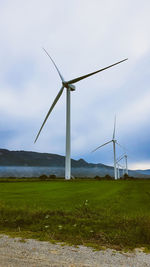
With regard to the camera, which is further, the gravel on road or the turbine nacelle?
the turbine nacelle

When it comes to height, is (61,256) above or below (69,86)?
below

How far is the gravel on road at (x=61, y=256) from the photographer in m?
5.30

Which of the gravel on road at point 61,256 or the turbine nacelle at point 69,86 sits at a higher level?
the turbine nacelle at point 69,86

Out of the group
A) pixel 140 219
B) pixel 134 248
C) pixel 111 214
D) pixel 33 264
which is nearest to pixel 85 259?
pixel 33 264

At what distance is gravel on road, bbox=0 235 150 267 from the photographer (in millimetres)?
5301

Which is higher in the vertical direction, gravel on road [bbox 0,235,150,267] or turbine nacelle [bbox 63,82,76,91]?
turbine nacelle [bbox 63,82,76,91]

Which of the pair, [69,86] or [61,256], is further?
[69,86]

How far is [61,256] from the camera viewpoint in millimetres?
5738

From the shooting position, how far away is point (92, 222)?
9047mm

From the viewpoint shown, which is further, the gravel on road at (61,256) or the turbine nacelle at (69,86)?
the turbine nacelle at (69,86)

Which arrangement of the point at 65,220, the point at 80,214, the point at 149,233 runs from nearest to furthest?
the point at 149,233 → the point at 65,220 → the point at 80,214

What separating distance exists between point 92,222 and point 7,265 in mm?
4740

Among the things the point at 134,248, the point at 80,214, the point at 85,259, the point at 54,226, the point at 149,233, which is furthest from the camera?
the point at 80,214

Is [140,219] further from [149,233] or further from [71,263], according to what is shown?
[71,263]
